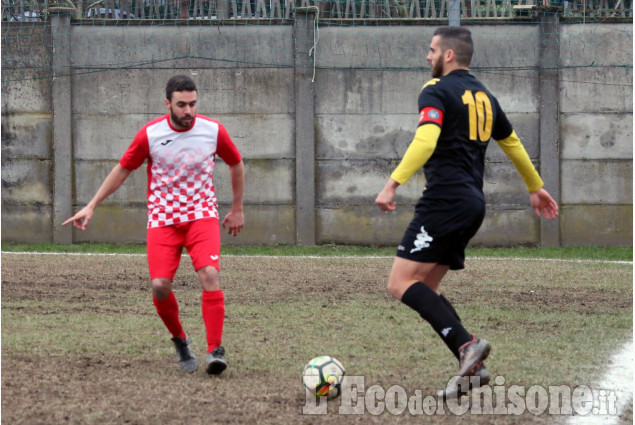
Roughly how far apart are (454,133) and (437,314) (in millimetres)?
967

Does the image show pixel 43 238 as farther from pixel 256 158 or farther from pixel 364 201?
pixel 364 201

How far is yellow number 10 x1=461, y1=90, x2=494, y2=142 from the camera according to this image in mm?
5414

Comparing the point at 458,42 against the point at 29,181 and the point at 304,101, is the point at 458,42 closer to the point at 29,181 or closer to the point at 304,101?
the point at 304,101

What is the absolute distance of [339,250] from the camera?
570 inches

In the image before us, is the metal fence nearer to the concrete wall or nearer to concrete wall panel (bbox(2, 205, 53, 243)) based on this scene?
the concrete wall

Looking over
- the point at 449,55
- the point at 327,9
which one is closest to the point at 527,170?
the point at 449,55

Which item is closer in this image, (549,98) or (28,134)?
(549,98)

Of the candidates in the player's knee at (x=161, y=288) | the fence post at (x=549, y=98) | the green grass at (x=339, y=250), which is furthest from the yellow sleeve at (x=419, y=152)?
the fence post at (x=549, y=98)

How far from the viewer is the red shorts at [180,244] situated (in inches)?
239

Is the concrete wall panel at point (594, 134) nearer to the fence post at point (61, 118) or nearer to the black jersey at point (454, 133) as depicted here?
the fence post at point (61, 118)

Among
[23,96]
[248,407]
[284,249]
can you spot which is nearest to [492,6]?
[284,249]

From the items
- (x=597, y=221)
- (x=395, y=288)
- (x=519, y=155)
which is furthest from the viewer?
(x=597, y=221)

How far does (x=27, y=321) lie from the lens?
7.90 m

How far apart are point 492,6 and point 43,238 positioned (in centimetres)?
750
